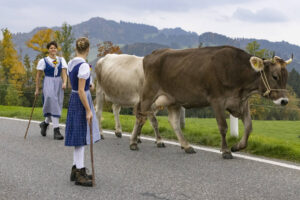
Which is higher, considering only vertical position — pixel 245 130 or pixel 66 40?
pixel 66 40

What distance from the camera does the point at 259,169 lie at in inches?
223

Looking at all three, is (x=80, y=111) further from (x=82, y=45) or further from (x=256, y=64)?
(x=256, y=64)

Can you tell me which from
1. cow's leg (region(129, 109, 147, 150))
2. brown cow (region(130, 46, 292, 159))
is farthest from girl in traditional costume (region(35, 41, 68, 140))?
brown cow (region(130, 46, 292, 159))

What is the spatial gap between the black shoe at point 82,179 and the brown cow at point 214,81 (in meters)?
2.29

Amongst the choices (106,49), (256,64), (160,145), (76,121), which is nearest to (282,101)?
(256,64)

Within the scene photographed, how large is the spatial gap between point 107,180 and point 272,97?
9.17ft

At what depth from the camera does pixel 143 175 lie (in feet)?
17.9

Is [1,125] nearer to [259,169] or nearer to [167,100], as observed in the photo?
[167,100]

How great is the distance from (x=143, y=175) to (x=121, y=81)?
319cm

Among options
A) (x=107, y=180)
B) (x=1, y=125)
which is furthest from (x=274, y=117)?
(x=107, y=180)

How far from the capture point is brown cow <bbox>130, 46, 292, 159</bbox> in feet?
20.2

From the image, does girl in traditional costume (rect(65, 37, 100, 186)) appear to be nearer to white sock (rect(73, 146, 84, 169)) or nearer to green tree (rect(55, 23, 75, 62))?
white sock (rect(73, 146, 84, 169))

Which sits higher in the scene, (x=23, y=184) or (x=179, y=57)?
(x=179, y=57)

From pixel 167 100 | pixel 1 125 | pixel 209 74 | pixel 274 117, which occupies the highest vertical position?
pixel 209 74
